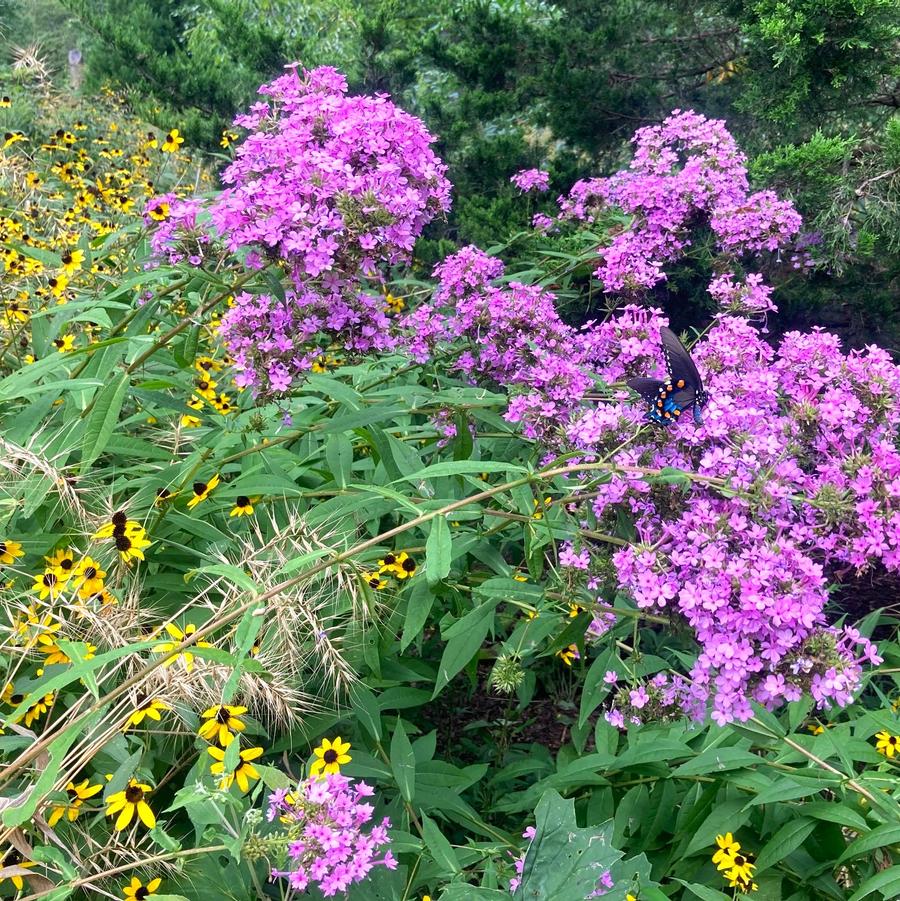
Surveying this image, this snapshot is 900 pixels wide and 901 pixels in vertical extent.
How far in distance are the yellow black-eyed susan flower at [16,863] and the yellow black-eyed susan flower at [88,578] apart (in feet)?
2.19

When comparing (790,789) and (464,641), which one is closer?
(790,789)

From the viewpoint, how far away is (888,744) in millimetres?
2771

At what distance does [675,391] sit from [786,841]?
1.31 metres

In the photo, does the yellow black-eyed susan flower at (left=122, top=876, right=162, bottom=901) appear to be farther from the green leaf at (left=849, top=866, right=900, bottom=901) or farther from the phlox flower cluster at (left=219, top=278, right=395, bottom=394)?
the green leaf at (left=849, top=866, right=900, bottom=901)

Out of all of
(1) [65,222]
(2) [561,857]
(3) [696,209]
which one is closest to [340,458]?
(2) [561,857]

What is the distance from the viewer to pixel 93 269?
4395mm

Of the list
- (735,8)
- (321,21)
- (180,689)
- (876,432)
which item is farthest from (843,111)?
(321,21)

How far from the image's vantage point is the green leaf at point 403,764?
2408 mm

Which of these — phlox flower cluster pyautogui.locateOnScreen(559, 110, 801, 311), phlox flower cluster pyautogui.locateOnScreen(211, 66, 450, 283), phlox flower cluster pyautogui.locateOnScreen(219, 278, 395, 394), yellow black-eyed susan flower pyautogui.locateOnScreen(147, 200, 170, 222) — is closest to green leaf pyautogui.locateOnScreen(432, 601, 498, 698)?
phlox flower cluster pyautogui.locateOnScreen(219, 278, 395, 394)

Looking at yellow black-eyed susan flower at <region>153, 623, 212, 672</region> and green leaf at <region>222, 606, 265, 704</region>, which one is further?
yellow black-eyed susan flower at <region>153, 623, 212, 672</region>

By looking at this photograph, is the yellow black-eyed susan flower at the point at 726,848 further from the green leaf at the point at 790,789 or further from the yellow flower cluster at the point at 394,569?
the yellow flower cluster at the point at 394,569

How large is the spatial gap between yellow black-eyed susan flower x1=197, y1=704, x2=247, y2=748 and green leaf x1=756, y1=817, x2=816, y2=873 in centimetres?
151

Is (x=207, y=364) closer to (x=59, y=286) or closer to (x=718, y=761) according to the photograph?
(x=59, y=286)

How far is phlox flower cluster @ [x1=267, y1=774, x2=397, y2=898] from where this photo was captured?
1.85 meters
